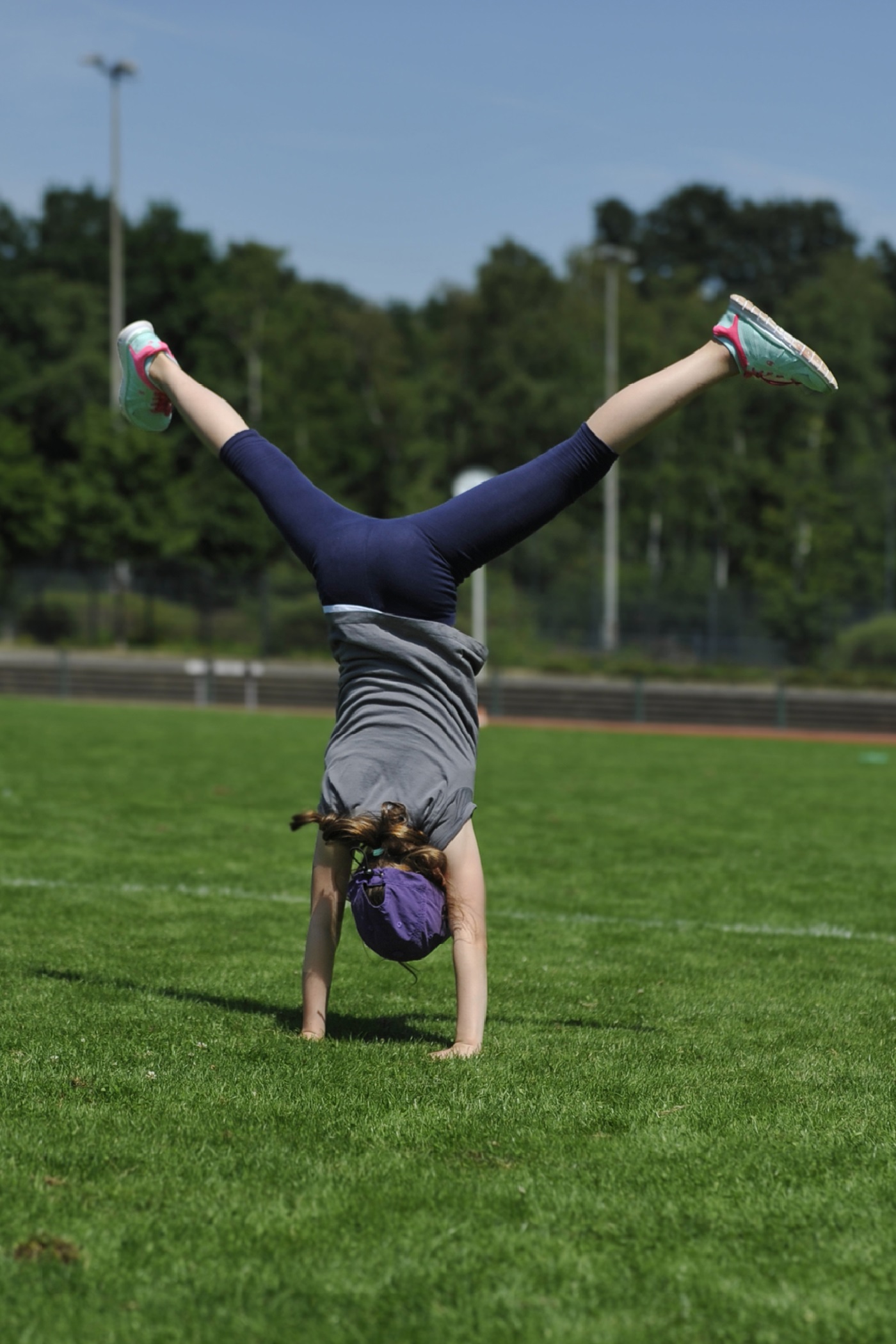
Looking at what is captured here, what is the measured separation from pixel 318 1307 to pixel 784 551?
52.2 meters

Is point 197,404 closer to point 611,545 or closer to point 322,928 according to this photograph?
point 322,928

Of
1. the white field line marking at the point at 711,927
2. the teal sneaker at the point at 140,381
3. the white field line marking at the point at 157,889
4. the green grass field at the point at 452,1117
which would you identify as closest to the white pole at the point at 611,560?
the white field line marking at the point at 157,889

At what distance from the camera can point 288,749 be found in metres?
19.6

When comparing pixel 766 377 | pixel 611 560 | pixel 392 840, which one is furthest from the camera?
pixel 611 560

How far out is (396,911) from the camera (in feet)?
15.2

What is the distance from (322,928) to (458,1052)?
2.03ft

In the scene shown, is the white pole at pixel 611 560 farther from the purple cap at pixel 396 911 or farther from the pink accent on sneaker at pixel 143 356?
the purple cap at pixel 396 911

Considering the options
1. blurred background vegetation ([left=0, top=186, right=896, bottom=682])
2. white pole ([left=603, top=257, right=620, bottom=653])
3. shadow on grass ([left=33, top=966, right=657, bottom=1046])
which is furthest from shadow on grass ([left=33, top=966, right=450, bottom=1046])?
blurred background vegetation ([left=0, top=186, right=896, bottom=682])

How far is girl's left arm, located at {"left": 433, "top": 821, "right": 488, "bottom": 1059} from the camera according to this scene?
16.4 feet

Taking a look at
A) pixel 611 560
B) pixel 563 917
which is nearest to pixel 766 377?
pixel 563 917

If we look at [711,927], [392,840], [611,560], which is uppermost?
[611,560]

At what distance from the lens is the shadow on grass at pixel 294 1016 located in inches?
213

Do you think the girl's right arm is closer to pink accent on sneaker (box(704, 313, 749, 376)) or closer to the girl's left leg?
the girl's left leg

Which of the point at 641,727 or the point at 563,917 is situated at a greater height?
the point at 641,727
